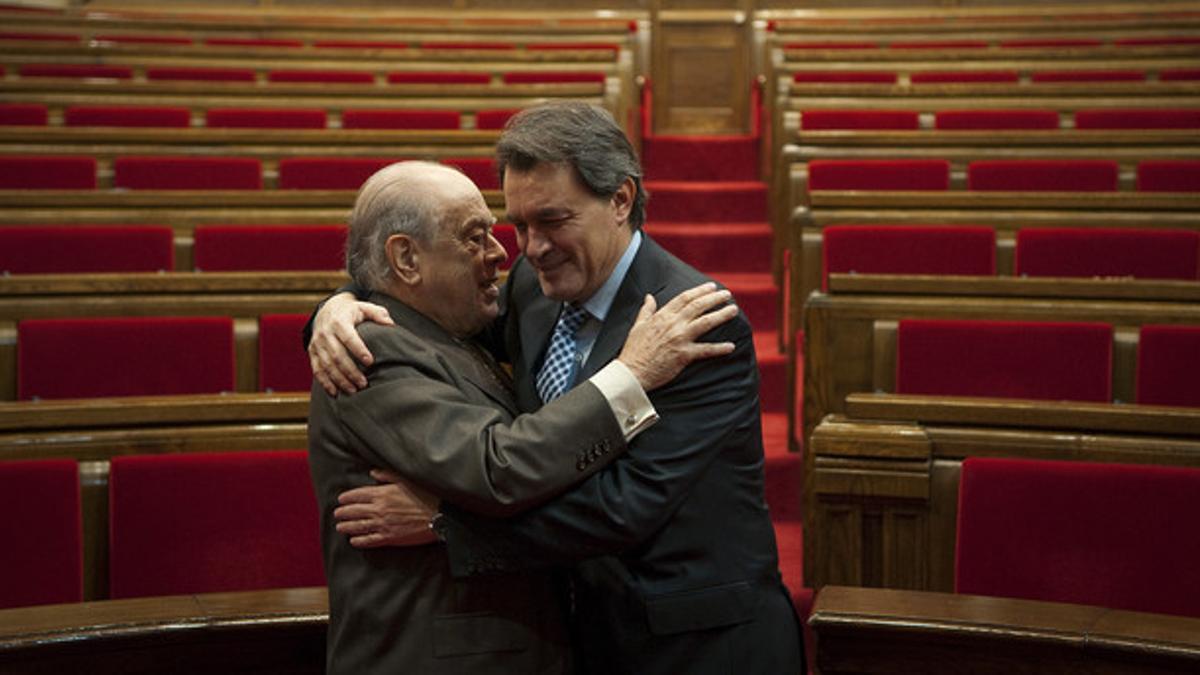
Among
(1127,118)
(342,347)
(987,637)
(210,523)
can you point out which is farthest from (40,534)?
(1127,118)

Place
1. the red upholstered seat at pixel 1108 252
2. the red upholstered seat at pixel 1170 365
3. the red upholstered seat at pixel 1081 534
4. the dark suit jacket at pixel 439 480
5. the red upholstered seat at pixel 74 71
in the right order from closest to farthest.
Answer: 1. the dark suit jacket at pixel 439 480
2. the red upholstered seat at pixel 1081 534
3. the red upholstered seat at pixel 1170 365
4. the red upholstered seat at pixel 1108 252
5. the red upholstered seat at pixel 74 71

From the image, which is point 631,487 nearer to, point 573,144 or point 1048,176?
point 573,144

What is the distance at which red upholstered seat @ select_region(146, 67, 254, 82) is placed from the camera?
1787mm

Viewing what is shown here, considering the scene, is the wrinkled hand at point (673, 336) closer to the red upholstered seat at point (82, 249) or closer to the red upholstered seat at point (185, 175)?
the red upholstered seat at point (82, 249)

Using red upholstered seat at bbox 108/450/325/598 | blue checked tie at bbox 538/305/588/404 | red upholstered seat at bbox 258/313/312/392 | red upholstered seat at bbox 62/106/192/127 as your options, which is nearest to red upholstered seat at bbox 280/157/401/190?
red upholstered seat at bbox 62/106/192/127

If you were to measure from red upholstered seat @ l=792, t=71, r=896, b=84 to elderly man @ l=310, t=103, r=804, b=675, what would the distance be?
1.36 m

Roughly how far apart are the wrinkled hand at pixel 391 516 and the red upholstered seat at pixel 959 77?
1487 millimetres

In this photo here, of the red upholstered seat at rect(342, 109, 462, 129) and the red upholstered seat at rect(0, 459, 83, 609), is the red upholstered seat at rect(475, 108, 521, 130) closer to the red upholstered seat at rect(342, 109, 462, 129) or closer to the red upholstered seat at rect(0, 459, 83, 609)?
the red upholstered seat at rect(342, 109, 462, 129)

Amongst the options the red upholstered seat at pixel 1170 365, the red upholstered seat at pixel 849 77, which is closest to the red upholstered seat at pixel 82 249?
the red upholstered seat at pixel 1170 365

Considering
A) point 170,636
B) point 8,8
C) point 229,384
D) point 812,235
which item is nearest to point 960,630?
point 170,636

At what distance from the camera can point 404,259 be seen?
46 centimetres

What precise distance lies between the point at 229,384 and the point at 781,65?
1.15 metres

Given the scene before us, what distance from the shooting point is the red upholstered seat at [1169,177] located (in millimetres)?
1193

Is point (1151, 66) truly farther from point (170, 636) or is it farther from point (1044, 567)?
point (170, 636)
